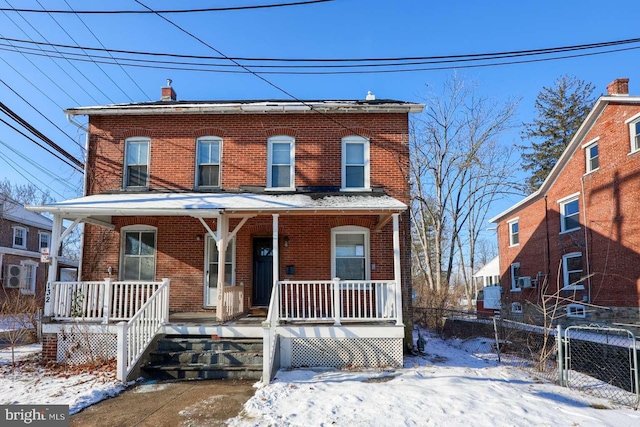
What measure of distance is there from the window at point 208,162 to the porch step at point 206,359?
4843 millimetres

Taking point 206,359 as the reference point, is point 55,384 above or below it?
below

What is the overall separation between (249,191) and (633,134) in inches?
527

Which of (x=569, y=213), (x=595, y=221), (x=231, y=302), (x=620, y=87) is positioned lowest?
(x=231, y=302)

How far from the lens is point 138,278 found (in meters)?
12.0

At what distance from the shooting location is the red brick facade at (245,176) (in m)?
11.7

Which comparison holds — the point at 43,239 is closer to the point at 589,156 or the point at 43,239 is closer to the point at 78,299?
the point at 78,299

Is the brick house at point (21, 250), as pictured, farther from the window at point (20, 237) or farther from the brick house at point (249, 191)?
the brick house at point (249, 191)

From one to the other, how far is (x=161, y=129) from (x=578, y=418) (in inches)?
463

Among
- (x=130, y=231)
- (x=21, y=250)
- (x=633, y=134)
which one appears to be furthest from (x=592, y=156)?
(x=21, y=250)

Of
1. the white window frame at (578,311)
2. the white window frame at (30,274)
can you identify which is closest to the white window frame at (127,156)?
the white window frame at (578,311)

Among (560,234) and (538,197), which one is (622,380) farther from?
(538,197)

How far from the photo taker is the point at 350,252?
465 inches

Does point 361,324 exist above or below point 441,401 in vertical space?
above

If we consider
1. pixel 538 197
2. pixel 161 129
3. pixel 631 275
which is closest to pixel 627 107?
pixel 631 275
